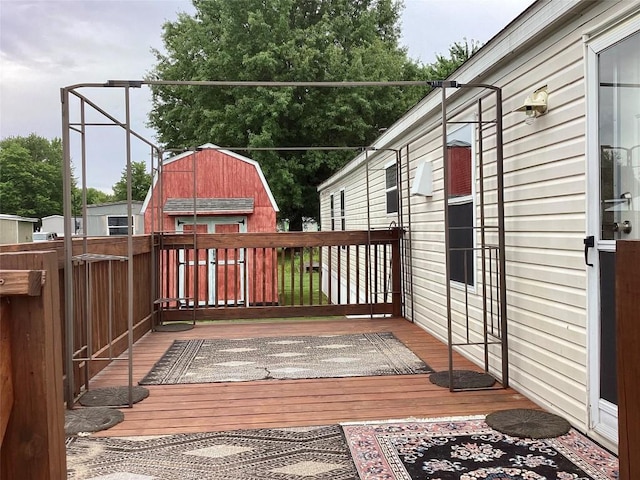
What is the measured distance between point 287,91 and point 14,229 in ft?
29.4

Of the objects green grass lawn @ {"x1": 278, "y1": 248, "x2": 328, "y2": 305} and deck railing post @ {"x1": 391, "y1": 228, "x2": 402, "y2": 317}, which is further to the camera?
deck railing post @ {"x1": 391, "y1": 228, "x2": 402, "y2": 317}

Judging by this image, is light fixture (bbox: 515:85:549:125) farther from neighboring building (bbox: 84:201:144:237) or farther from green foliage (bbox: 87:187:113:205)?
green foliage (bbox: 87:187:113:205)

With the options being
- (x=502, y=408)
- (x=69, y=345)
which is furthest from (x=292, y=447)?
(x=69, y=345)

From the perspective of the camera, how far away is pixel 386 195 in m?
7.85

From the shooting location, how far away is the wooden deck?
Result: 9.66 ft

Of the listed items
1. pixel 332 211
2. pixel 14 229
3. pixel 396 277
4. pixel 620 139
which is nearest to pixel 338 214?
pixel 332 211

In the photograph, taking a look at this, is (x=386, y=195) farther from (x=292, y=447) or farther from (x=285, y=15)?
(x=285, y=15)

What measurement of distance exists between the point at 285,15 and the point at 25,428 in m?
19.3

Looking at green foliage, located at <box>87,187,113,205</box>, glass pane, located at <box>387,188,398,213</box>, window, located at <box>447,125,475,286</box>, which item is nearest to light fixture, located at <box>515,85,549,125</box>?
window, located at <box>447,125,475,286</box>

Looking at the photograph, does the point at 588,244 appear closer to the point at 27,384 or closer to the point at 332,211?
the point at 27,384

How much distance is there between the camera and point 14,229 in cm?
1378

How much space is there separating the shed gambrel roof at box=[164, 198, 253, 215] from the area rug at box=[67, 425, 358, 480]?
29.4 ft

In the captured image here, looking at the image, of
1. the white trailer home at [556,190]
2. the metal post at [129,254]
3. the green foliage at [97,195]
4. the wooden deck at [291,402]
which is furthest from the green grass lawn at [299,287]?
the green foliage at [97,195]

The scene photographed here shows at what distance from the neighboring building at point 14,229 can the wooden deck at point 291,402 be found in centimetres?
1006
